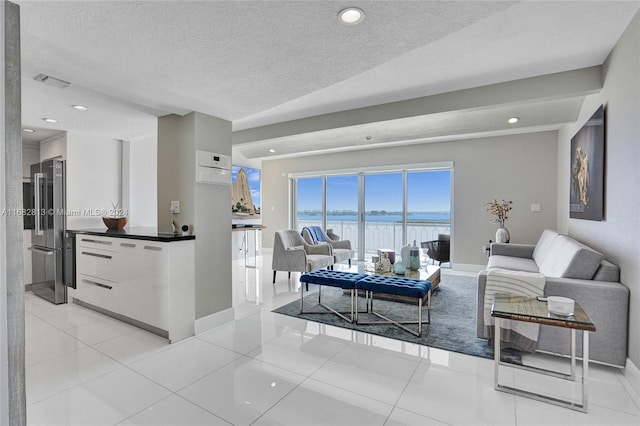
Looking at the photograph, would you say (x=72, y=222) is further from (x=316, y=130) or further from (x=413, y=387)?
(x=413, y=387)

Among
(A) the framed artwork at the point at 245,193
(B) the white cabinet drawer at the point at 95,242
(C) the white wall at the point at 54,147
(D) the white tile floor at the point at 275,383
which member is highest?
(C) the white wall at the point at 54,147

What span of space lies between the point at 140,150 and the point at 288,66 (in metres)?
3.76

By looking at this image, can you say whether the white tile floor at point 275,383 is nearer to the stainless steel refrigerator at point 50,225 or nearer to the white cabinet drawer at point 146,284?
the white cabinet drawer at point 146,284

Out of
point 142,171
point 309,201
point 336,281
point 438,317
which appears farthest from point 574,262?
point 309,201

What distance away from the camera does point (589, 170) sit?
3131 millimetres

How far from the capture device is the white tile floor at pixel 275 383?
181 centimetres

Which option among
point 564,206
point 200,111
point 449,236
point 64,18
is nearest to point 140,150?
point 200,111

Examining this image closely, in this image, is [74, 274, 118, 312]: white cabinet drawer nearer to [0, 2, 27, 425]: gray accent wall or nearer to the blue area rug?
the blue area rug

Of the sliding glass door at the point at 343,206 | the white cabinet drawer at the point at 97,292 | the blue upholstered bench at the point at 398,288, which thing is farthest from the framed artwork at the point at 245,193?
the blue upholstered bench at the point at 398,288

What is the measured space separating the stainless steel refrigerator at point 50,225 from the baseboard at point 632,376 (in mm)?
5885

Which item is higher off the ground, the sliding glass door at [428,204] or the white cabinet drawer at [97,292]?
the sliding glass door at [428,204]

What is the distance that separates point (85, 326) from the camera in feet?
10.6

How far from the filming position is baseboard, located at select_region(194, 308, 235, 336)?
3.11 metres

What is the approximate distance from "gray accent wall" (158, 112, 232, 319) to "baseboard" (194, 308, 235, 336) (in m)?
0.04
